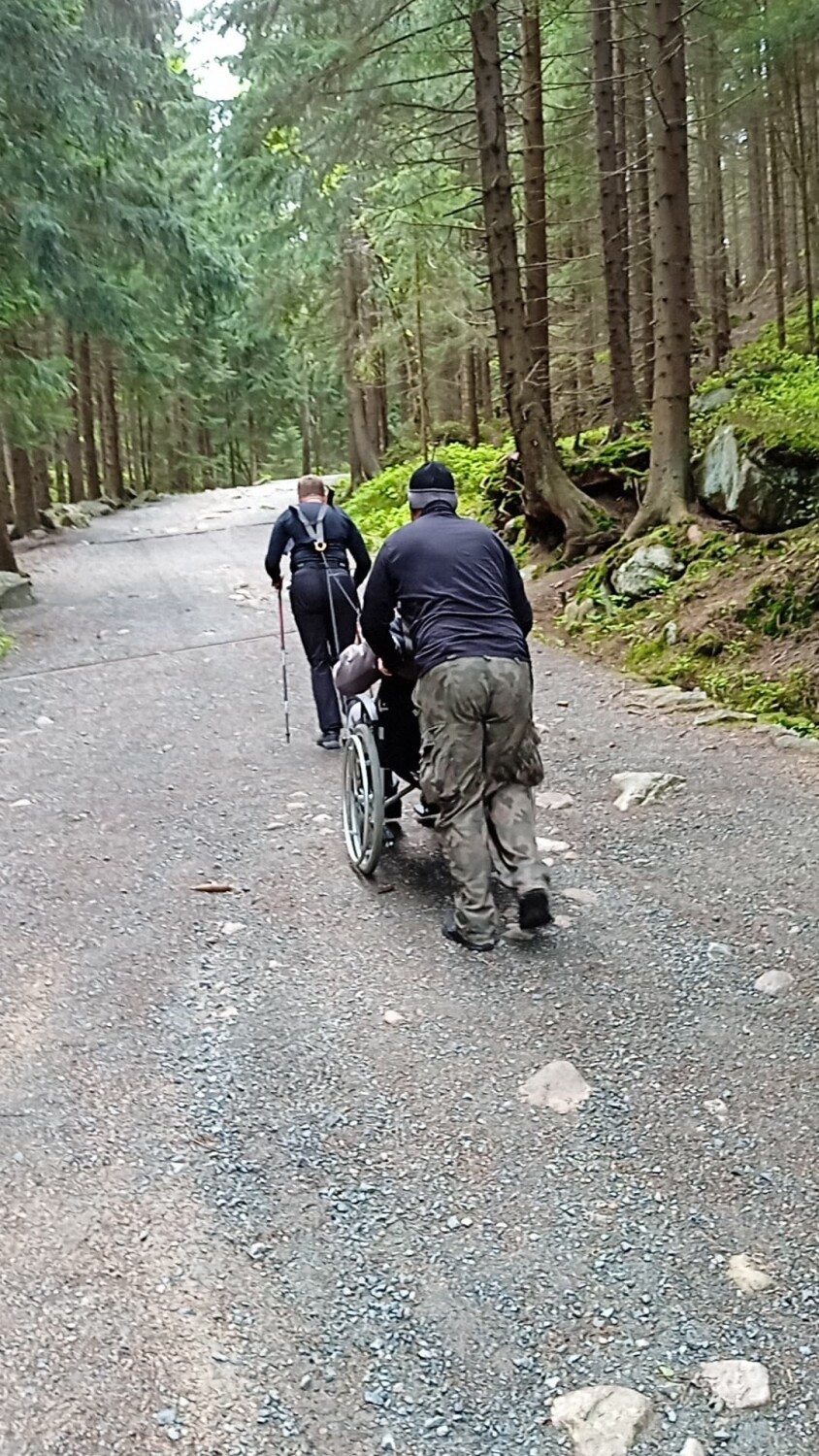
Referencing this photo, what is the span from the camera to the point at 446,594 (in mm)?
5258

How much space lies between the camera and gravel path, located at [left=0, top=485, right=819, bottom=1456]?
9.04 feet

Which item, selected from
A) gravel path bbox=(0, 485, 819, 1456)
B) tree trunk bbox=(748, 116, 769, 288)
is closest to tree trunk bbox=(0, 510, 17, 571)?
gravel path bbox=(0, 485, 819, 1456)

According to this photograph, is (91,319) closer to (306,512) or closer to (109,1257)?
(306,512)

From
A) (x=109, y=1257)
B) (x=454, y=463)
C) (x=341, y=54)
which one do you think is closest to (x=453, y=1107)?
(x=109, y=1257)

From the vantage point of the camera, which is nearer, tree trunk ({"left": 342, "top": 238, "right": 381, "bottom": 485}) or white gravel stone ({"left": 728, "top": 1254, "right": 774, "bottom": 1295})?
white gravel stone ({"left": 728, "top": 1254, "right": 774, "bottom": 1295})

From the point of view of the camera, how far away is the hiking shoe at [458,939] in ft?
16.3

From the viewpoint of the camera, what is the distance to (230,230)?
25.4 metres

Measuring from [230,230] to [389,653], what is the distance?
74.9 feet

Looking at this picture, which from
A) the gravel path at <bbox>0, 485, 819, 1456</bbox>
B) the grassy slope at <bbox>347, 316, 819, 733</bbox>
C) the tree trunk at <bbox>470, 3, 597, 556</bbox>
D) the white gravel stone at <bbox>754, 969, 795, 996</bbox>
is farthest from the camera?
the tree trunk at <bbox>470, 3, 597, 556</bbox>

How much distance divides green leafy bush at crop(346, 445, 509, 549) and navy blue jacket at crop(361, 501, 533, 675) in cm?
1171

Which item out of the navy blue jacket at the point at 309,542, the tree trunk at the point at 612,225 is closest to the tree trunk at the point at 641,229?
the tree trunk at the point at 612,225

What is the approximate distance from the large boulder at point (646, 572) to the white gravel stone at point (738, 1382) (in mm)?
8368

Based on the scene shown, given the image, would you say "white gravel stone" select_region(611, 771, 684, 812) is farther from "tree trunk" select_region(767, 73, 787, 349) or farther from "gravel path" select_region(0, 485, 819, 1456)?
"tree trunk" select_region(767, 73, 787, 349)

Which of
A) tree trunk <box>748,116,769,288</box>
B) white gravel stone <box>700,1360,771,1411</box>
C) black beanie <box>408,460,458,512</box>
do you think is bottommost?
white gravel stone <box>700,1360,771,1411</box>
